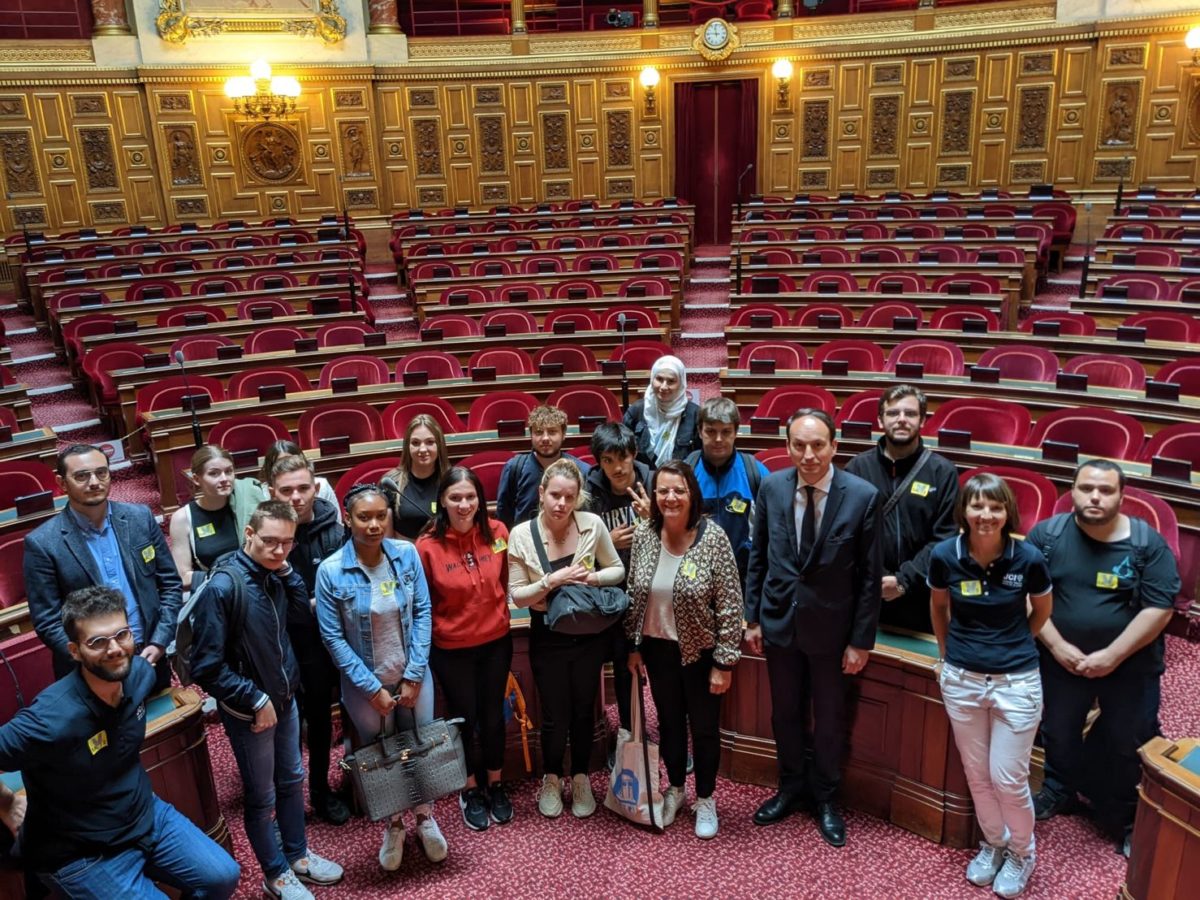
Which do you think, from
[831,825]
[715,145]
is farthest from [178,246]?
[831,825]

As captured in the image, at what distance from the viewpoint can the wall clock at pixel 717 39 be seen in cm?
1362

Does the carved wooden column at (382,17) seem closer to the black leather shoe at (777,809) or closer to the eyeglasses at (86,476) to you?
the eyeglasses at (86,476)

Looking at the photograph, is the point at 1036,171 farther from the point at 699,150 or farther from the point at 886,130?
the point at 699,150

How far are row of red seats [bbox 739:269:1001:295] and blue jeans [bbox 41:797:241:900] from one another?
7189 mm

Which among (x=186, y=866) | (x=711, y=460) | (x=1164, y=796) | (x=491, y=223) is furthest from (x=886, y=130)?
(x=186, y=866)

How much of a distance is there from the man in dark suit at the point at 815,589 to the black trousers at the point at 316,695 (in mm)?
1512

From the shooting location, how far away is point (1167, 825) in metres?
2.36

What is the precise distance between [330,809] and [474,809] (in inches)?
21.5

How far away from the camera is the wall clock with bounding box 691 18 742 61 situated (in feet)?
44.7

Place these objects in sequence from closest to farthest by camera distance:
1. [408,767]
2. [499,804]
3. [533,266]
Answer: [408,767], [499,804], [533,266]

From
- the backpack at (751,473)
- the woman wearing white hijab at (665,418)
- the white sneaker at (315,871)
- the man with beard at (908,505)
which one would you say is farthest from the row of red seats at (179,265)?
the man with beard at (908,505)

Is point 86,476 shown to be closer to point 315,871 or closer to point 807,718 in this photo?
point 315,871

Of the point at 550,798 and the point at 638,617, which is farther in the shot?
the point at 550,798

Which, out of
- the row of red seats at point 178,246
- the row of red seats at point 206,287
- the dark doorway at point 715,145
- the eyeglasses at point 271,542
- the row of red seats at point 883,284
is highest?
the dark doorway at point 715,145
